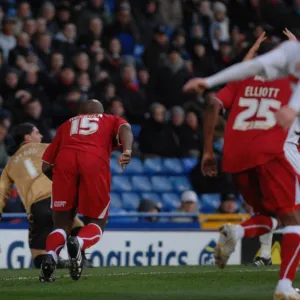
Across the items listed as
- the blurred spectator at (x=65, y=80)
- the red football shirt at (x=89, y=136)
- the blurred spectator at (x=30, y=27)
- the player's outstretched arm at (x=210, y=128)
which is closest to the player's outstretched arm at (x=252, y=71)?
the player's outstretched arm at (x=210, y=128)

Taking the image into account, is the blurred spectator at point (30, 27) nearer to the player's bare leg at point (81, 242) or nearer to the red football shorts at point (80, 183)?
the red football shorts at point (80, 183)

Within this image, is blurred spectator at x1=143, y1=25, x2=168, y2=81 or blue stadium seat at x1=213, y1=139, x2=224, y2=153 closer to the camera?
Result: blue stadium seat at x1=213, y1=139, x2=224, y2=153

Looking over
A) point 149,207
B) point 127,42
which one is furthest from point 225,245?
point 127,42

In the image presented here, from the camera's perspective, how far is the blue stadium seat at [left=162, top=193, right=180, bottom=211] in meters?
17.6

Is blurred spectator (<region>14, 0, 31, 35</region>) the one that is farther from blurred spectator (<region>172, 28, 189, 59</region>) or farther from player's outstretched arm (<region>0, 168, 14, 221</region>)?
player's outstretched arm (<region>0, 168, 14, 221</region>)

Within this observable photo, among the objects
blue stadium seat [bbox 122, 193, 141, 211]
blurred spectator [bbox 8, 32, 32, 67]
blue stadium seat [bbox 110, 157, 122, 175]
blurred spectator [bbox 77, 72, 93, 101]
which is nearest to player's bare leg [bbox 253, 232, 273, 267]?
blue stadium seat [bbox 122, 193, 141, 211]

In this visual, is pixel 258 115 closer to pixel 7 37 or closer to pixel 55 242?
pixel 55 242

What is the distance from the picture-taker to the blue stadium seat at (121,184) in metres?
17.4

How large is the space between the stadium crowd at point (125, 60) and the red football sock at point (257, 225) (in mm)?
6839

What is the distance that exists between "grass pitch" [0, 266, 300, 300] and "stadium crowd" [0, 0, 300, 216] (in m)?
4.86

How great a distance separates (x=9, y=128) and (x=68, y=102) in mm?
1119

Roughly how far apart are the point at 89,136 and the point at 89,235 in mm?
946

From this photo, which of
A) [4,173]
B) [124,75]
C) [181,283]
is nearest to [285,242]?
[181,283]

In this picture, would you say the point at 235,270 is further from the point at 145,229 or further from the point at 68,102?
the point at 68,102
